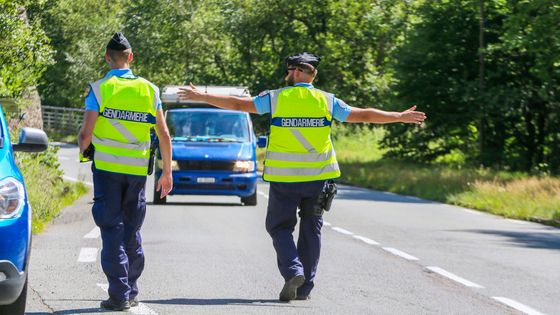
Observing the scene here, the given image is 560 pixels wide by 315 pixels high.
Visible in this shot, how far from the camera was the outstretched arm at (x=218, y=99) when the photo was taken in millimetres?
8820

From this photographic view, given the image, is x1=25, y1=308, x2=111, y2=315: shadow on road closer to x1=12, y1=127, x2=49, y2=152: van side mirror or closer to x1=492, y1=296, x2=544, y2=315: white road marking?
x1=12, y1=127, x2=49, y2=152: van side mirror

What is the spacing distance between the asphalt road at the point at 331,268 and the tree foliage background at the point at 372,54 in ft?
11.6

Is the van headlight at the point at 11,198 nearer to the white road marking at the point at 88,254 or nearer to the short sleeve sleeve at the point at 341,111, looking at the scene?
the short sleeve sleeve at the point at 341,111

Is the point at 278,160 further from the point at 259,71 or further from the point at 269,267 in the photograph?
the point at 259,71

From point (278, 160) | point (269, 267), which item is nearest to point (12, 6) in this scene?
point (269, 267)

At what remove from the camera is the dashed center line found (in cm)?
1180

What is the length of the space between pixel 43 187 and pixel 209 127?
16.9 ft

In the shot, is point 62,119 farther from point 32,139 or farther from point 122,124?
point 32,139

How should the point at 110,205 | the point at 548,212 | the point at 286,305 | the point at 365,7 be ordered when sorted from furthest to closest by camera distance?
the point at 365,7 < the point at 548,212 < the point at 286,305 < the point at 110,205

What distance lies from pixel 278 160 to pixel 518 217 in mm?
13466

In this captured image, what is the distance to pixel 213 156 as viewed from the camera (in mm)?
22562

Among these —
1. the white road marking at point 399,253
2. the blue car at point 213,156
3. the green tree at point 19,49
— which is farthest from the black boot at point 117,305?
the blue car at point 213,156

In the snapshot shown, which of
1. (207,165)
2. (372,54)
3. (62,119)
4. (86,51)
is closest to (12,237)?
(207,165)

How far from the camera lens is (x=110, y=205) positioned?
27.4 ft
